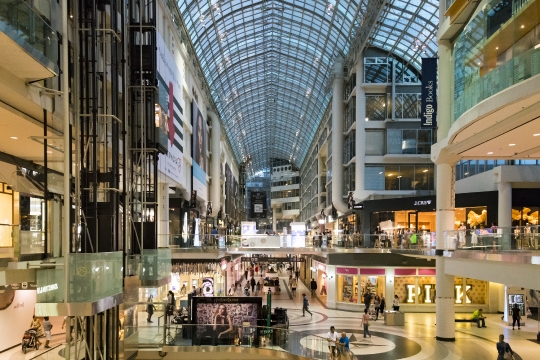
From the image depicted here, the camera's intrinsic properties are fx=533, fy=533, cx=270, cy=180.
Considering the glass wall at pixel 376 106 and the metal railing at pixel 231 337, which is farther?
the glass wall at pixel 376 106

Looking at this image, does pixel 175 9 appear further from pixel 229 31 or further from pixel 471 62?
pixel 471 62

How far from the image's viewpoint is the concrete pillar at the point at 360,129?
4066cm

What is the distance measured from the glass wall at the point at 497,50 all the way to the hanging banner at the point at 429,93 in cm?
719

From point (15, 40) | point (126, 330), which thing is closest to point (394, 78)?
point (126, 330)

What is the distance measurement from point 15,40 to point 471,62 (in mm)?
13231

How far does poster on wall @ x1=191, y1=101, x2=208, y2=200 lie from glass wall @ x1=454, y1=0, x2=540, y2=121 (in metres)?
23.6

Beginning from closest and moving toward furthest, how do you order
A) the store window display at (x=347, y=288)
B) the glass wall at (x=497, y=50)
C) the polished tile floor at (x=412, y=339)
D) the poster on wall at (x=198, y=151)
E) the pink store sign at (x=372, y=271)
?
1. the glass wall at (x=497, y=50)
2. the polished tile floor at (x=412, y=339)
3. the pink store sign at (x=372, y=271)
4. the store window display at (x=347, y=288)
5. the poster on wall at (x=198, y=151)

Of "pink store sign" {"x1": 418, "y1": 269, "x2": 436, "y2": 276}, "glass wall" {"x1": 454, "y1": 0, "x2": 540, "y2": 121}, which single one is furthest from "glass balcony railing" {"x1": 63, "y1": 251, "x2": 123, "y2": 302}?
"pink store sign" {"x1": 418, "y1": 269, "x2": 436, "y2": 276}

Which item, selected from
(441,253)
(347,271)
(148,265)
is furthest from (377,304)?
(148,265)

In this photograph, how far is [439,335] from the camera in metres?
23.5

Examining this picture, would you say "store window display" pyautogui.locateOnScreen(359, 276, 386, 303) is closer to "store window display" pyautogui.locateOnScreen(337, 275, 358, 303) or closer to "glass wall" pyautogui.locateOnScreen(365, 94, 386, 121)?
"store window display" pyautogui.locateOnScreen(337, 275, 358, 303)

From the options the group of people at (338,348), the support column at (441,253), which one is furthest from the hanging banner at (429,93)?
the group of people at (338,348)

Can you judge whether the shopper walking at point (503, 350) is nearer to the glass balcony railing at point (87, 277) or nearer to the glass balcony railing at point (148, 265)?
the glass balcony railing at point (148, 265)

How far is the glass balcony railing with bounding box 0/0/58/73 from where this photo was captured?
845cm
